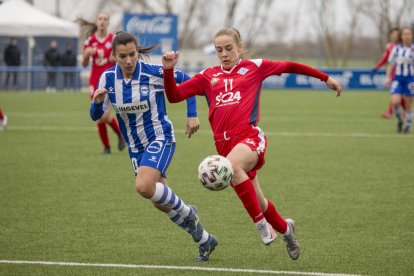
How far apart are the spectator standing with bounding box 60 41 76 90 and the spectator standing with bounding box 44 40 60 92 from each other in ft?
1.02

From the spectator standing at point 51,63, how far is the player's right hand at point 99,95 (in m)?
29.1

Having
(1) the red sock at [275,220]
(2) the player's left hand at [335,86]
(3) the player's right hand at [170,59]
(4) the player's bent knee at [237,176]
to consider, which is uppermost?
(3) the player's right hand at [170,59]

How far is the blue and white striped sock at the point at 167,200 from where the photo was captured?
6.66 metres

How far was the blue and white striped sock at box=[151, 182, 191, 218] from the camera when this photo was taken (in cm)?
666

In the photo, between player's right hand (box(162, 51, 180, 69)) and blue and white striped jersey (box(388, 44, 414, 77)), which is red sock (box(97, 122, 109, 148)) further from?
player's right hand (box(162, 51, 180, 69))

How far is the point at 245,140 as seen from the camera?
6.67 meters

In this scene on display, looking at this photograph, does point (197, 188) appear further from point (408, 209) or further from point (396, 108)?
point (396, 108)

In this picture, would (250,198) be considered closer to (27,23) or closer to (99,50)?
(99,50)

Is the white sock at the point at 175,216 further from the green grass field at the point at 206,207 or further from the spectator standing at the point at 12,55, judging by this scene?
the spectator standing at the point at 12,55

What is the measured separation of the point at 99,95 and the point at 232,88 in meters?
1.06

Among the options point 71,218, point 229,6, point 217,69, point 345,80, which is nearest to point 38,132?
point 71,218

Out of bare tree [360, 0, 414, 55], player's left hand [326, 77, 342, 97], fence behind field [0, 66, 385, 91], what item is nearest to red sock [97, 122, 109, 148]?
player's left hand [326, 77, 342, 97]

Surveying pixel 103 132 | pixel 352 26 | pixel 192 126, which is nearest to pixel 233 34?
pixel 192 126

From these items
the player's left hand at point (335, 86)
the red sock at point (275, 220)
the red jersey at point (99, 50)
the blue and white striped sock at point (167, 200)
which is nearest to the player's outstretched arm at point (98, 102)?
the blue and white striped sock at point (167, 200)
